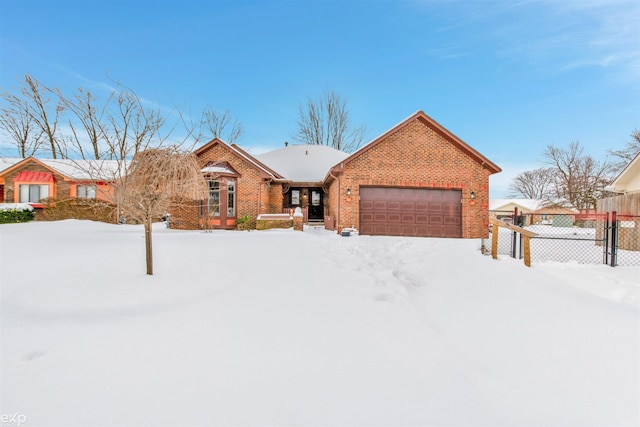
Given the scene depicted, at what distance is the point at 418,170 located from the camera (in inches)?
560

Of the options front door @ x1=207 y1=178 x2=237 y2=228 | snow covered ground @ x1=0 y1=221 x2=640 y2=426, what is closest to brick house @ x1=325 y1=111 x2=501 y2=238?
front door @ x1=207 y1=178 x2=237 y2=228

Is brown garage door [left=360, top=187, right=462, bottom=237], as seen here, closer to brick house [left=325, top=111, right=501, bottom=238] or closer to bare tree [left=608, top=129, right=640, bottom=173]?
brick house [left=325, top=111, right=501, bottom=238]

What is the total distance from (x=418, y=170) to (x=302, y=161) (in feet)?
35.8

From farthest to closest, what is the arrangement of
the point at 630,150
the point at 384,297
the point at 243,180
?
1. the point at 630,150
2. the point at 243,180
3. the point at 384,297

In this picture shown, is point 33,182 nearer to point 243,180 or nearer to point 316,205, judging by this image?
point 243,180

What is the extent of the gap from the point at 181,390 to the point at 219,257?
16.0ft

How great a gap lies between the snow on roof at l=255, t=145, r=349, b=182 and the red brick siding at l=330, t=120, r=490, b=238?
19.9 ft

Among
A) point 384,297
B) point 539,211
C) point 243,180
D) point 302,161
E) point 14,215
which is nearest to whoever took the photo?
point 384,297

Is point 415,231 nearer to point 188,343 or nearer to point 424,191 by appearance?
point 424,191

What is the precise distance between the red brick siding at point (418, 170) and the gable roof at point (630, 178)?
5.47 metres

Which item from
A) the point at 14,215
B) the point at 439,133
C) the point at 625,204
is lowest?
the point at 14,215

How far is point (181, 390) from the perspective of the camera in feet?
8.79

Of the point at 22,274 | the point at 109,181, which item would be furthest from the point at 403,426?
the point at 22,274

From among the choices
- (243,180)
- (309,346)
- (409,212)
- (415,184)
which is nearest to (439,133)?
(415,184)
